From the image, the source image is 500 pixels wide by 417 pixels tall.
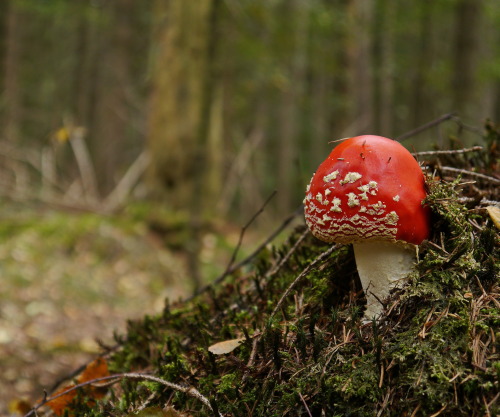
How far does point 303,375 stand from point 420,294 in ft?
1.41

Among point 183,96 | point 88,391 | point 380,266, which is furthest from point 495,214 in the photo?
point 183,96

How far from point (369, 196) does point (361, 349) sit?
467 millimetres

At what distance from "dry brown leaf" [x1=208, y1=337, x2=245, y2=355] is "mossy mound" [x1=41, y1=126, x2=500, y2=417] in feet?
0.04

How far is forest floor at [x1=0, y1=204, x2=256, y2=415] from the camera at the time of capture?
12.6ft

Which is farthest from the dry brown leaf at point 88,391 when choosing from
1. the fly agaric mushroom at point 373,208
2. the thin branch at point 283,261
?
the fly agaric mushroom at point 373,208

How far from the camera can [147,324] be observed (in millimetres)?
2238

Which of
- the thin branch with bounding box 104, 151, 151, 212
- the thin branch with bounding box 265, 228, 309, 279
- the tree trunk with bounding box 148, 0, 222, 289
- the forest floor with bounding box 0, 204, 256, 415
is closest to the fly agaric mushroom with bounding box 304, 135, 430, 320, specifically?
the thin branch with bounding box 265, 228, 309, 279

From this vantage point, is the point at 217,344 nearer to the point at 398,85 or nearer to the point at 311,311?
the point at 311,311

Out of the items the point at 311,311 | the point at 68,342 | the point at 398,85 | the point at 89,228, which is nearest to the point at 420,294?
the point at 311,311

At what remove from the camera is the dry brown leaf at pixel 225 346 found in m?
1.63

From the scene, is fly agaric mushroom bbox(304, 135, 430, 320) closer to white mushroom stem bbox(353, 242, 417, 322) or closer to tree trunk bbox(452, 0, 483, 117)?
white mushroom stem bbox(353, 242, 417, 322)

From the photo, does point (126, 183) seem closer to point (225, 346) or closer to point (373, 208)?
point (225, 346)

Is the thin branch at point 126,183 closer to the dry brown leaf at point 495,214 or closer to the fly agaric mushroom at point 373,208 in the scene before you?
the fly agaric mushroom at point 373,208

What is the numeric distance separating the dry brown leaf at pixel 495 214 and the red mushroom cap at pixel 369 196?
248mm
